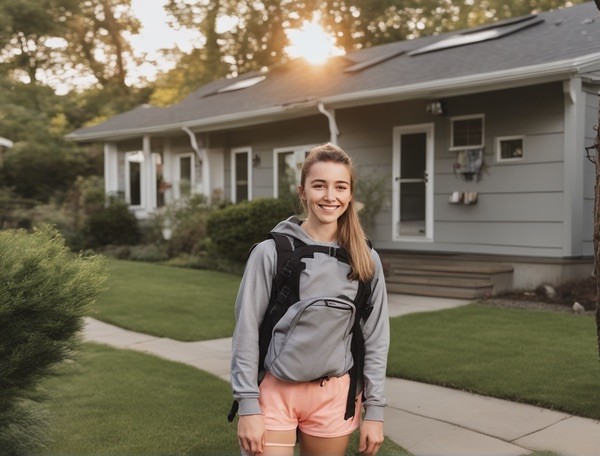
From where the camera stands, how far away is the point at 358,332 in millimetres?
2619

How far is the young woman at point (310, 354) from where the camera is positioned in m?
2.46

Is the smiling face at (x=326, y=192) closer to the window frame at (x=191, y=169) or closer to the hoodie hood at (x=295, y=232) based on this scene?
the hoodie hood at (x=295, y=232)

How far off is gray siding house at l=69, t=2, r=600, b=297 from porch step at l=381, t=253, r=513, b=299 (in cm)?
2

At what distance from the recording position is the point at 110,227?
17.9 m

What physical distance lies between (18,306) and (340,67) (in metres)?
13.4

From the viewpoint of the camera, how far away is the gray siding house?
10.5 m

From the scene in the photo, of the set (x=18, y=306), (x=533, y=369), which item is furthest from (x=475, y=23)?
(x=18, y=306)

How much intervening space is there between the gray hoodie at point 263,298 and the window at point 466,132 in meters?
9.52

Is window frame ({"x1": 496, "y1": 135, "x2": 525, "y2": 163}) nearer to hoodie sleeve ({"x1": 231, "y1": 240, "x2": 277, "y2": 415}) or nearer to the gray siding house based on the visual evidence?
the gray siding house

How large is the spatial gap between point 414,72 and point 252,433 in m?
11.1

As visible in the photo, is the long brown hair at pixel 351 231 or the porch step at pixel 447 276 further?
the porch step at pixel 447 276

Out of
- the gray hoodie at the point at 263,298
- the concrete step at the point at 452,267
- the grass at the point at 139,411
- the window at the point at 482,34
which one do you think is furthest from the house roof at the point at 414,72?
the gray hoodie at the point at 263,298

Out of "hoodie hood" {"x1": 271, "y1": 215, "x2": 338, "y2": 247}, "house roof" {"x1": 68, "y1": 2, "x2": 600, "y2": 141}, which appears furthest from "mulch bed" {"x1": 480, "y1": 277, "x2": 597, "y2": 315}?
"hoodie hood" {"x1": 271, "y1": 215, "x2": 338, "y2": 247}

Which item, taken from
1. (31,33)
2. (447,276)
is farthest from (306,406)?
(31,33)
